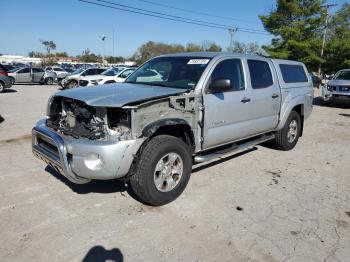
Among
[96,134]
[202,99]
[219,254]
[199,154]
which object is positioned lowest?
[219,254]

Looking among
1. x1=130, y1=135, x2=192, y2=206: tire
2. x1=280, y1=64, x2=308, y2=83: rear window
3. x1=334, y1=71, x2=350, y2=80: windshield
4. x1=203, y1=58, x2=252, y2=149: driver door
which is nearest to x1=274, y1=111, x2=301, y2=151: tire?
x1=280, y1=64, x2=308, y2=83: rear window

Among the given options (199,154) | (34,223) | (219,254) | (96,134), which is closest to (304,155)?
(199,154)

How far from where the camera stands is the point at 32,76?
2650 cm

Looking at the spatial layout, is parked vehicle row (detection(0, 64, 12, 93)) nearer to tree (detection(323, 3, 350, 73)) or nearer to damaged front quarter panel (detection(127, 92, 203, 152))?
damaged front quarter panel (detection(127, 92, 203, 152))

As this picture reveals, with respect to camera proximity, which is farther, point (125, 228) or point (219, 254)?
point (125, 228)

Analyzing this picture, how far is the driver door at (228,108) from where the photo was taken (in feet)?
15.0

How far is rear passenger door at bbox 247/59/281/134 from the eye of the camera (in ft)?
17.9

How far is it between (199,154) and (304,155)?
111 inches

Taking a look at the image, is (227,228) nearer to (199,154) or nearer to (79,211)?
(199,154)

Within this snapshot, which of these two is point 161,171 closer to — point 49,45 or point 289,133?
point 289,133

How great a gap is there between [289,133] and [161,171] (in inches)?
146

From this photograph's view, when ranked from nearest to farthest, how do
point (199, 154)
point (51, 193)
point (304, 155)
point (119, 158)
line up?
point (119, 158) → point (51, 193) → point (199, 154) → point (304, 155)

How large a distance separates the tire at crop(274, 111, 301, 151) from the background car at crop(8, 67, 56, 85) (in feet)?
78.4

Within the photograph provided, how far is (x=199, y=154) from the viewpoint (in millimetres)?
4824
